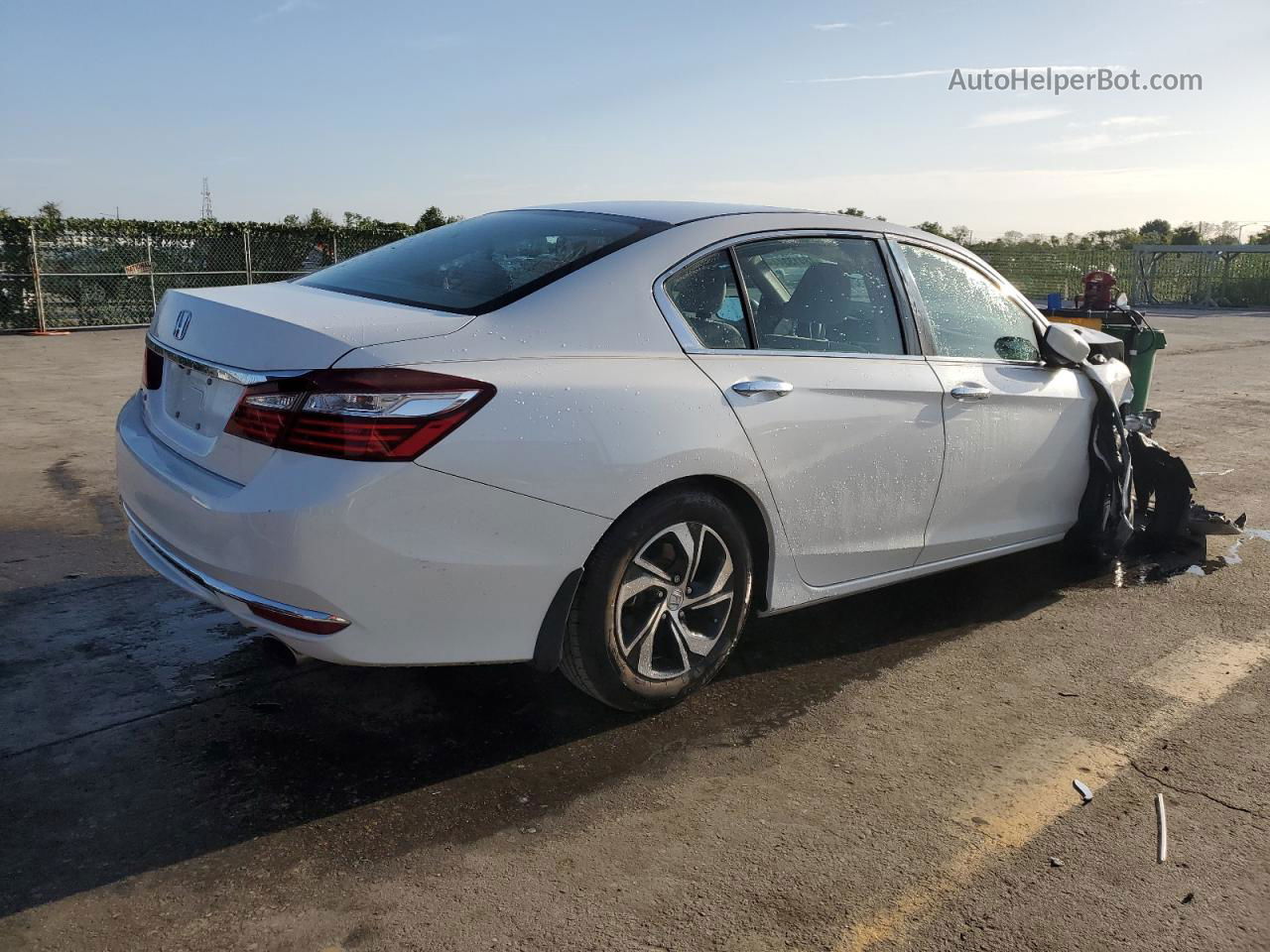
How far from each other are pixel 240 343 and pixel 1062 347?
3346mm

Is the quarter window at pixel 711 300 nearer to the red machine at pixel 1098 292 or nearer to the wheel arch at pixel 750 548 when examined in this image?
the wheel arch at pixel 750 548

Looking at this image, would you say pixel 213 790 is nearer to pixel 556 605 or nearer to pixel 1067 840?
pixel 556 605

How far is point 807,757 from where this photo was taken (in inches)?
136

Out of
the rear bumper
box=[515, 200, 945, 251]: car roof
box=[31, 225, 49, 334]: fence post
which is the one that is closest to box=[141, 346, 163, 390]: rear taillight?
the rear bumper

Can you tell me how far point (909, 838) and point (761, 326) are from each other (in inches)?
68.0

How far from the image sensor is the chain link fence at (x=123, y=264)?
61.6ft

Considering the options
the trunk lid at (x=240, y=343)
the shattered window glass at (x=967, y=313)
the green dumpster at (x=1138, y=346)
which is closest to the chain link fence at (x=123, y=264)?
the green dumpster at (x=1138, y=346)

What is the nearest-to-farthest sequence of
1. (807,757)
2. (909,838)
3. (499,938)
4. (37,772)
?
(499,938), (909,838), (37,772), (807,757)

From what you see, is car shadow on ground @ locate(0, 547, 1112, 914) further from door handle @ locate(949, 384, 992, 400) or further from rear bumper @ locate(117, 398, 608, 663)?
door handle @ locate(949, 384, 992, 400)

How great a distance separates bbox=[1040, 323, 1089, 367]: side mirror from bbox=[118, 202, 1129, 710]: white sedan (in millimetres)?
199

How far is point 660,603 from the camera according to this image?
3541 mm

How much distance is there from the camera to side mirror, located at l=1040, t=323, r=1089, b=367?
4.75 metres

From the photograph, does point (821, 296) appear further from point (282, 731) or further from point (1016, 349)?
point (282, 731)

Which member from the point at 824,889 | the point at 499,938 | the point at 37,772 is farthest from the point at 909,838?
the point at 37,772
